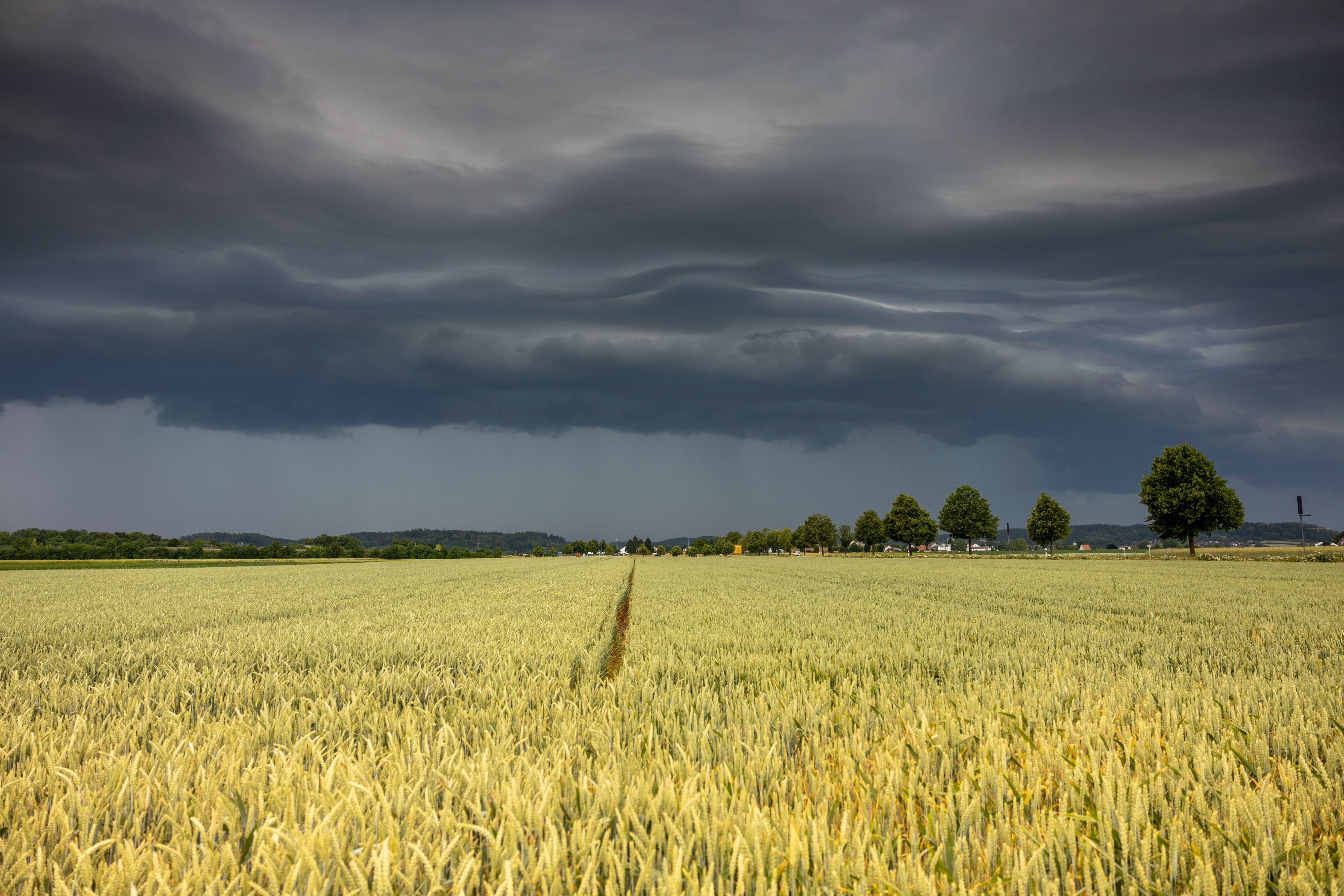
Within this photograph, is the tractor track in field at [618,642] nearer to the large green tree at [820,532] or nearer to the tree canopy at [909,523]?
the tree canopy at [909,523]

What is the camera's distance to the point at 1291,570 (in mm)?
30422

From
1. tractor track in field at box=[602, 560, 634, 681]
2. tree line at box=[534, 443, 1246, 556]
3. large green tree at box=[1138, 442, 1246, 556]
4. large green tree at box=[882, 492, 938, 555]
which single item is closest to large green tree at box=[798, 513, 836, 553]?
tree line at box=[534, 443, 1246, 556]

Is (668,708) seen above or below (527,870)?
below

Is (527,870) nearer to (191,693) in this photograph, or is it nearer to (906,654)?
(191,693)

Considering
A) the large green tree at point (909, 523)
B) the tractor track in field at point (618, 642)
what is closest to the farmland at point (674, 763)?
the tractor track in field at point (618, 642)

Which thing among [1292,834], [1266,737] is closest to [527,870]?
[1292,834]

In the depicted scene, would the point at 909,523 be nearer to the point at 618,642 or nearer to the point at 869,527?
the point at 869,527

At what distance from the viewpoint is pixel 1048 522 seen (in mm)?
82062

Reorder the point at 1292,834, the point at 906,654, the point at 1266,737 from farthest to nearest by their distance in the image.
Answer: the point at 906,654
the point at 1266,737
the point at 1292,834

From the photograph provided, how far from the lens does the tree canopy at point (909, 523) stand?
101562mm

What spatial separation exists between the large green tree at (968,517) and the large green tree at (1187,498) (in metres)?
29.9

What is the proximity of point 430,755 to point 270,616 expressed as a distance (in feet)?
37.5

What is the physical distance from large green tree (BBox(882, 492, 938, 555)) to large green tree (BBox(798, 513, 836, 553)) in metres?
44.9

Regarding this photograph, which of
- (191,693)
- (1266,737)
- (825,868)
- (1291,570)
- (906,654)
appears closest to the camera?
(825,868)
